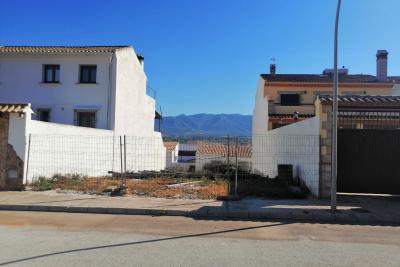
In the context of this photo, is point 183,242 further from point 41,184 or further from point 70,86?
point 70,86

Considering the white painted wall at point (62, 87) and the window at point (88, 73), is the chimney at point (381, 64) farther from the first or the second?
the window at point (88, 73)

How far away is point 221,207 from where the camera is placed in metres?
11.6

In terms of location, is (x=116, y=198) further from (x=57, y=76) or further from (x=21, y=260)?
(x=57, y=76)

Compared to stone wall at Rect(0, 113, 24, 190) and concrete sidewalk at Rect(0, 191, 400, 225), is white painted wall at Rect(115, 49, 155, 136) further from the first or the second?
concrete sidewalk at Rect(0, 191, 400, 225)

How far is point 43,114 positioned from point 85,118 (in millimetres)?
2591

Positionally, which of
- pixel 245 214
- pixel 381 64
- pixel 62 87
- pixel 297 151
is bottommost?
pixel 245 214

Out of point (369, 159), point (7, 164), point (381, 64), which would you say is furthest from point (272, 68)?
point (7, 164)

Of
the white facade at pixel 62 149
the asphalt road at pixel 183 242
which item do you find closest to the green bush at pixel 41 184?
the white facade at pixel 62 149

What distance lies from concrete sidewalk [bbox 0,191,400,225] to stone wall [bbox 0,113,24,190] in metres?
1.30

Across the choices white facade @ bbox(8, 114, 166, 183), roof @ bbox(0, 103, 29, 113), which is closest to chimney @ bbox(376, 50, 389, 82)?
white facade @ bbox(8, 114, 166, 183)

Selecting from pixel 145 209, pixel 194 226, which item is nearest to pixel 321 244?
pixel 194 226

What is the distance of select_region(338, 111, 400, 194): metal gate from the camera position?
14469 millimetres

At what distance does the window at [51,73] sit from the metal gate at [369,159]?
713 inches

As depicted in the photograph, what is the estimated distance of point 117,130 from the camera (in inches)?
1046
